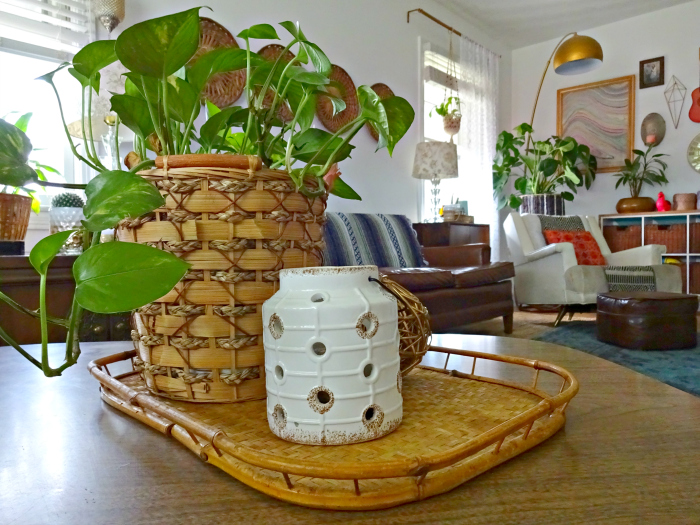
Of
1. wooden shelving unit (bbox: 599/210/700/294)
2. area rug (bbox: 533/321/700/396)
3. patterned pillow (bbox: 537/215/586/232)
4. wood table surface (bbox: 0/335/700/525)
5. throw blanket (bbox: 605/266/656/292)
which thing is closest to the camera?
wood table surface (bbox: 0/335/700/525)

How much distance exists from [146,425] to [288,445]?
16cm

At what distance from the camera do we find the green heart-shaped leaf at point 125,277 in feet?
1.12

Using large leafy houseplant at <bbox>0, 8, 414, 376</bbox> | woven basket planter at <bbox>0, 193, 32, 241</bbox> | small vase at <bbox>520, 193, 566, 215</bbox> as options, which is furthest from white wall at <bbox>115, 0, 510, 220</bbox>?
large leafy houseplant at <bbox>0, 8, 414, 376</bbox>

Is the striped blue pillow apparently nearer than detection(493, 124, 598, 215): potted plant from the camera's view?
Yes

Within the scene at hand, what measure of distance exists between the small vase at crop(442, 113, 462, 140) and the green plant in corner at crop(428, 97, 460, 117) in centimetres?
3

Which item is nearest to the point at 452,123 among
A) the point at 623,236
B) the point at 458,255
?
the point at 458,255

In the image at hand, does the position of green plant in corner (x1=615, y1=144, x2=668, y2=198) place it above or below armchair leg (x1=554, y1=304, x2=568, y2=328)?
above

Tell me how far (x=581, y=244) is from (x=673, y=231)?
124cm

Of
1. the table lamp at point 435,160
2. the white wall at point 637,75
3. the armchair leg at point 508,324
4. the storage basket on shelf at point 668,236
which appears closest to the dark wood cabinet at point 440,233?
the table lamp at point 435,160

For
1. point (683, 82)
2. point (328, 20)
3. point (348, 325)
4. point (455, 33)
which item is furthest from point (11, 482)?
point (683, 82)

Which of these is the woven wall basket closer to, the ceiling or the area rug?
the area rug

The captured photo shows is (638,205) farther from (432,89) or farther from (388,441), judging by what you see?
(388,441)

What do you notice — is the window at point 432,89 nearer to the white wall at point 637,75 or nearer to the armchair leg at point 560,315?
the white wall at point 637,75

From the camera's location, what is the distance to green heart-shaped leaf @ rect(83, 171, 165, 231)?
366 mm
